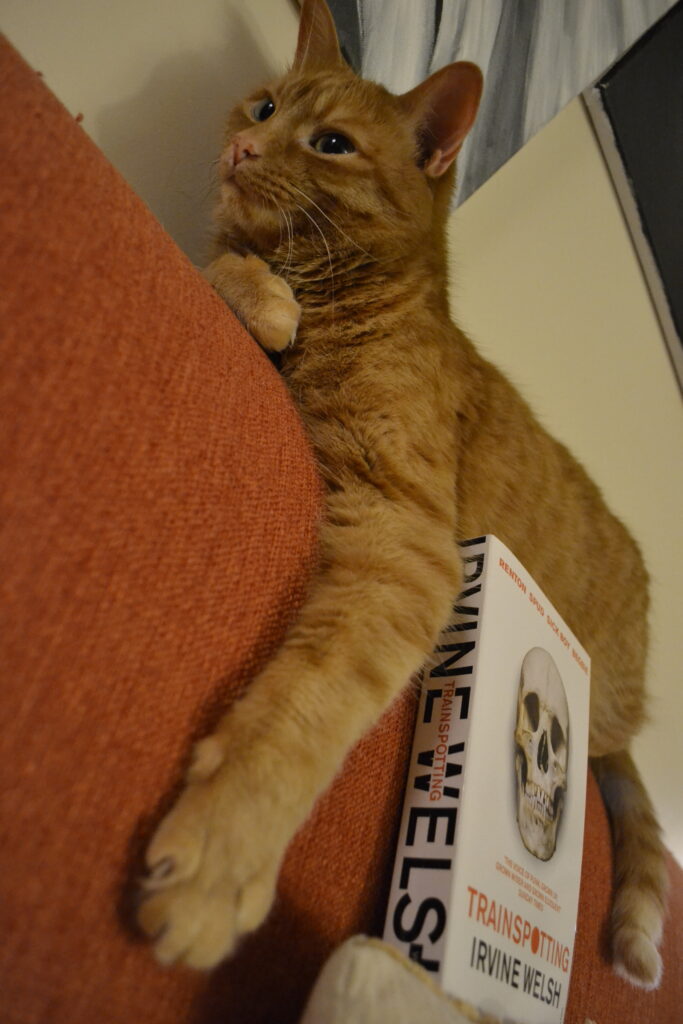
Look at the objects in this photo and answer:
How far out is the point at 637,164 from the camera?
218 cm

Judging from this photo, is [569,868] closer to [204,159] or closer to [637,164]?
[204,159]

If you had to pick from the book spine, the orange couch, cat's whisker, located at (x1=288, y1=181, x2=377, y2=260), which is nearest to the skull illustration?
the book spine

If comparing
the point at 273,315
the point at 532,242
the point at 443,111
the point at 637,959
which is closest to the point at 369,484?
the point at 273,315

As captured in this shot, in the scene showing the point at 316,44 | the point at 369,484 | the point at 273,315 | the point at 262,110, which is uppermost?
the point at 316,44

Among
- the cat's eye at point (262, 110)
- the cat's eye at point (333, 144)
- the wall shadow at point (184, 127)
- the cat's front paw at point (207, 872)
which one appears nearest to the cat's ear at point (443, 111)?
the cat's eye at point (333, 144)

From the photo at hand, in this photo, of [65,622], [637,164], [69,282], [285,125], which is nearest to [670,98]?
[637,164]

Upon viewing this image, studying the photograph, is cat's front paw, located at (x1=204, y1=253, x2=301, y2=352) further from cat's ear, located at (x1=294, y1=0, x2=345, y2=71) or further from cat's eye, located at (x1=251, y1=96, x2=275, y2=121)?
cat's ear, located at (x1=294, y1=0, x2=345, y2=71)

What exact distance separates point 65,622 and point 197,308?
382 mm

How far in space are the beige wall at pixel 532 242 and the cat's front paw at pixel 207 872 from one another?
108 cm

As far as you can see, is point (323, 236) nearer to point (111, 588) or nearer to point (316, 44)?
point (316, 44)

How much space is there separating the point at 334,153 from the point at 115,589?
990mm

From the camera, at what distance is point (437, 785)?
2.33 feet

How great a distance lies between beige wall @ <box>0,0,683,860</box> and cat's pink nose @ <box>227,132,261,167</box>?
195mm

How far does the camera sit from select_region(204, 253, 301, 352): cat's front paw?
88 centimetres
